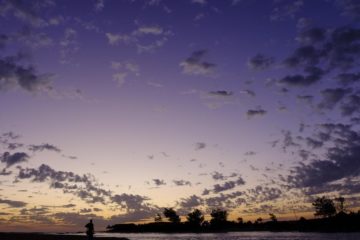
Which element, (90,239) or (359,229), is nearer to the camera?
(90,239)

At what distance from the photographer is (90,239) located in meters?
46.9

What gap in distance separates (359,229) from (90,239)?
188 meters

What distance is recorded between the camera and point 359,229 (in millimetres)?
198000
